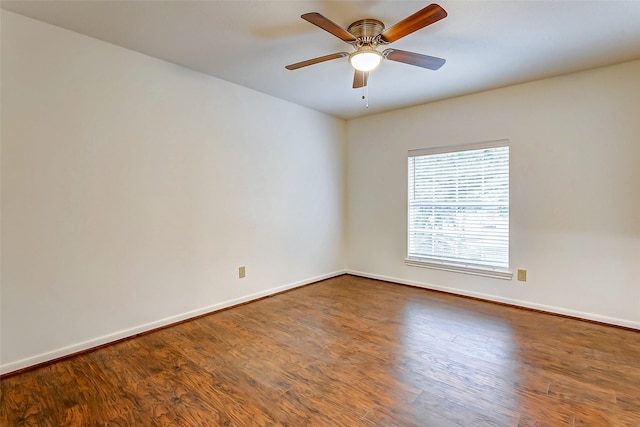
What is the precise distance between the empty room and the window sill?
22mm

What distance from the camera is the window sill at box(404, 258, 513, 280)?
11.3 feet

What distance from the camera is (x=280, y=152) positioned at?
3865mm

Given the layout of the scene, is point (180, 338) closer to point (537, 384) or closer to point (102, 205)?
point (102, 205)

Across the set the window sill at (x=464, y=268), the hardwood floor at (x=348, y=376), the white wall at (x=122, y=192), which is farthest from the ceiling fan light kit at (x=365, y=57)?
the window sill at (x=464, y=268)

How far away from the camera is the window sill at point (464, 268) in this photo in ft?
11.3

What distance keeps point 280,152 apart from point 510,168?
8.40 ft

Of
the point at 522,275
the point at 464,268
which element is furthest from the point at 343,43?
the point at 522,275

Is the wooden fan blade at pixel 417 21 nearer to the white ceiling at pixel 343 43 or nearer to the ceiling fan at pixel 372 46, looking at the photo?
the ceiling fan at pixel 372 46

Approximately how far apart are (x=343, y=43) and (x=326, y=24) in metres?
0.68

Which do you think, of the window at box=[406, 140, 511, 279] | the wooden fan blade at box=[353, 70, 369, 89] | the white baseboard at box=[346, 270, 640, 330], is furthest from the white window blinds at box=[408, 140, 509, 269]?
the wooden fan blade at box=[353, 70, 369, 89]

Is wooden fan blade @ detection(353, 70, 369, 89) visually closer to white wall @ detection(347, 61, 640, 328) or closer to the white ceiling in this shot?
the white ceiling

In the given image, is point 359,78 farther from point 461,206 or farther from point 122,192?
point 122,192

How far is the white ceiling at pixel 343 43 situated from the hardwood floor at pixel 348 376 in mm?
2322

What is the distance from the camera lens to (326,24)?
71.8 inches
